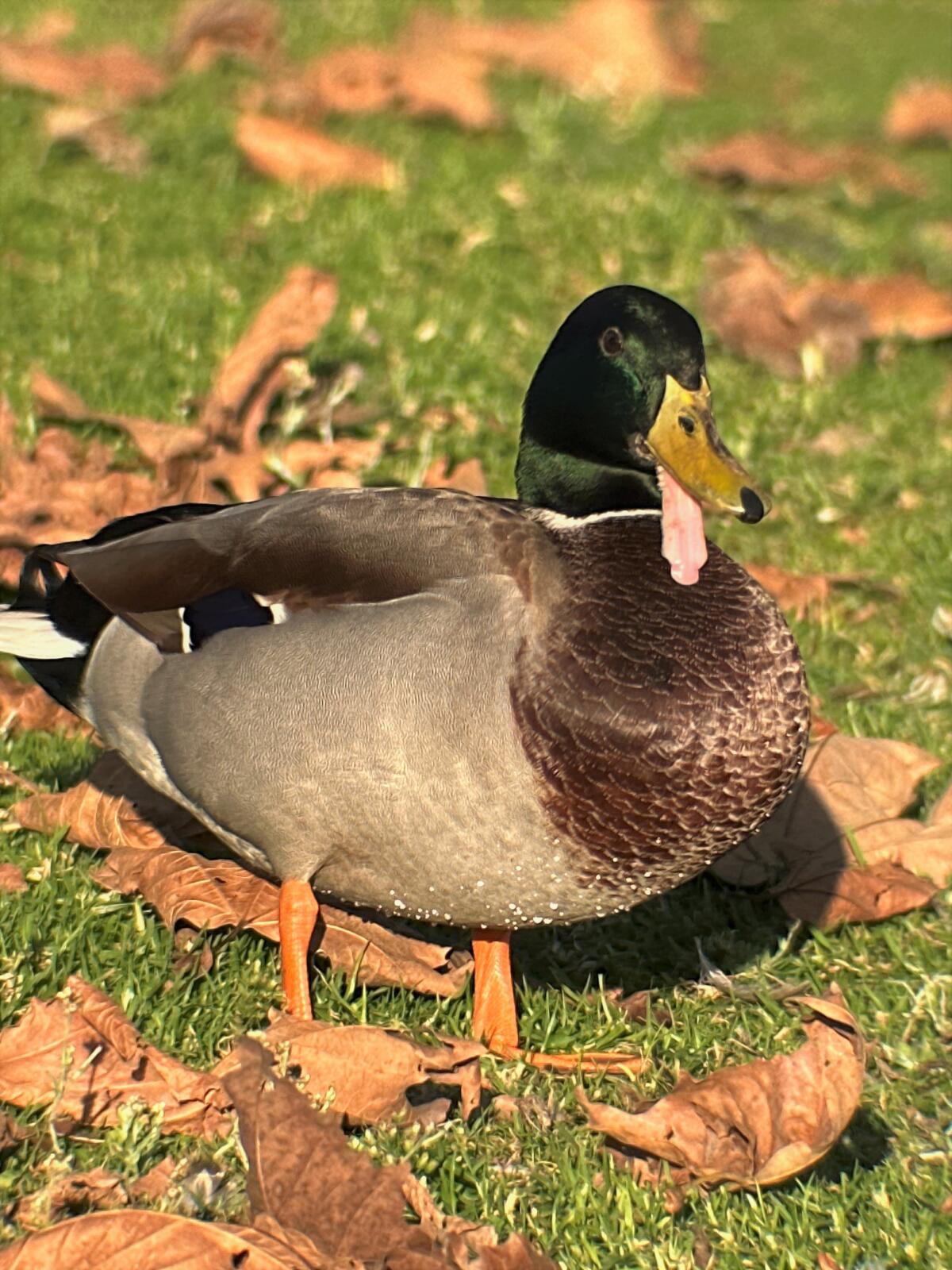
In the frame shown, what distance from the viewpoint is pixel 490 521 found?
12.1ft

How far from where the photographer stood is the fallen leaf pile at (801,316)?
6598 millimetres

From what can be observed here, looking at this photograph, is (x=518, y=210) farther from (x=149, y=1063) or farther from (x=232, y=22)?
(x=149, y=1063)

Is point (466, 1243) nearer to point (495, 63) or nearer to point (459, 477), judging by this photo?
point (459, 477)

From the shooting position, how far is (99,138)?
731 cm

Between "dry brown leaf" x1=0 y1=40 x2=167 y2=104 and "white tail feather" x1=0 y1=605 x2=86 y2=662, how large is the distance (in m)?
4.12

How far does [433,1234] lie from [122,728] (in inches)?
52.1

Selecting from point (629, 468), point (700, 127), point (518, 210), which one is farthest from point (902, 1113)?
point (700, 127)

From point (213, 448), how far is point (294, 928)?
1.96 metres

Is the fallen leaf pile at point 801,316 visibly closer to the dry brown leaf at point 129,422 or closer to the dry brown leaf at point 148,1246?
the dry brown leaf at point 129,422

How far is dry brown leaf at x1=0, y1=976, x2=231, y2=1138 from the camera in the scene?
10.6 feet

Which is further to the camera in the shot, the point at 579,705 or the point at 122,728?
the point at 122,728

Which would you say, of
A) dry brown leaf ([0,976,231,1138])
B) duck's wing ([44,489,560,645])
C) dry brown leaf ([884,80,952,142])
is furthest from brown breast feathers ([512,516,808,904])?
dry brown leaf ([884,80,952,142])

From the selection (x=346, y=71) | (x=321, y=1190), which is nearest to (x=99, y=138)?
(x=346, y=71)

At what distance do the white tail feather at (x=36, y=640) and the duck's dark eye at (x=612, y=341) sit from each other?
4.02ft
